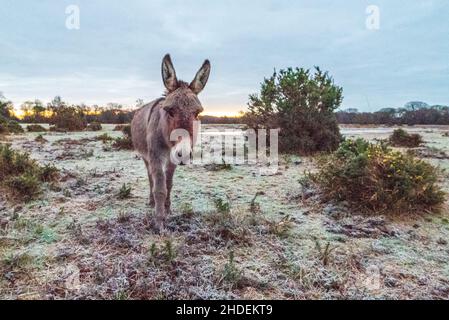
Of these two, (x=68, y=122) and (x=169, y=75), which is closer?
(x=169, y=75)

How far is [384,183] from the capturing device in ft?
→ 18.1

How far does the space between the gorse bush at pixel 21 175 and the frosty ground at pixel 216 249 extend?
0.89 ft

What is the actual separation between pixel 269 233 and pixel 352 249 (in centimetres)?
115

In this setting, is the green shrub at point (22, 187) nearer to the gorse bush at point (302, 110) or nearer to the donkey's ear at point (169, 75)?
the donkey's ear at point (169, 75)

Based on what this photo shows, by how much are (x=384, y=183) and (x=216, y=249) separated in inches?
132

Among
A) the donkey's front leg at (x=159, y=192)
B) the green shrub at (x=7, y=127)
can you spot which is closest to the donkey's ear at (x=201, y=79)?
the donkey's front leg at (x=159, y=192)

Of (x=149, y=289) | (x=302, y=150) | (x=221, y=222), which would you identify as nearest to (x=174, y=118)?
(x=221, y=222)

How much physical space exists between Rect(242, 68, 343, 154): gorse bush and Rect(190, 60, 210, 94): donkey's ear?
7904mm

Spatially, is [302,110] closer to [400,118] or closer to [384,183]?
[384,183]

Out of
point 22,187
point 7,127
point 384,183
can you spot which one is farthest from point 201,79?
point 7,127

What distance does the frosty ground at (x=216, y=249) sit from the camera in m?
3.22

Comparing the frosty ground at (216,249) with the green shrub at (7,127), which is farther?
the green shrub at (7,127)

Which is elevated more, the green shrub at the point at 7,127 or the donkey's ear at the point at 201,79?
the donkey's ear at the point at 201,79

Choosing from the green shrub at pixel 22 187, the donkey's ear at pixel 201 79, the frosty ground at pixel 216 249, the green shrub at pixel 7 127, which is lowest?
the frosty ground at pixel 216 249
